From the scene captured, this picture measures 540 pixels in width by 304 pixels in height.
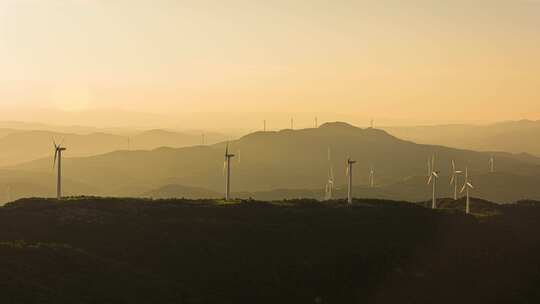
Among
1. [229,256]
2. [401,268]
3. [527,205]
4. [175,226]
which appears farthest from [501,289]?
[527,205]

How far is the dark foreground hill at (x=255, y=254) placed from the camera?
7050 centimetres

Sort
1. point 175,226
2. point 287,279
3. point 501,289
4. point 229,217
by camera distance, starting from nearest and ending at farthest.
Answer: point 287,279 → point 501,289 → point 175,226 → point 229,217

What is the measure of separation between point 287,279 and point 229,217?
24.1 m

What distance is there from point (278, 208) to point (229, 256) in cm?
2677

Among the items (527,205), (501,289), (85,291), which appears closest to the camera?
(85,291)

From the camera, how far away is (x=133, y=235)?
8950cm

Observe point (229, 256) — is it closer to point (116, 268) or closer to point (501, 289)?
point (116, 268)

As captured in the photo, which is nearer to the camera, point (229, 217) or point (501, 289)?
point (501, 289)

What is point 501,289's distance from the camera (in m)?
85.8

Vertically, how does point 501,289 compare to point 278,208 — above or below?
below

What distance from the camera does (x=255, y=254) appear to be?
8550 cm

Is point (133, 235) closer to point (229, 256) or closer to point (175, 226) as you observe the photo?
point (175, 226)

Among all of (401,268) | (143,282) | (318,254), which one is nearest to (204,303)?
(143,282)

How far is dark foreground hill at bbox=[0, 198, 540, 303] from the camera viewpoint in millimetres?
70500
